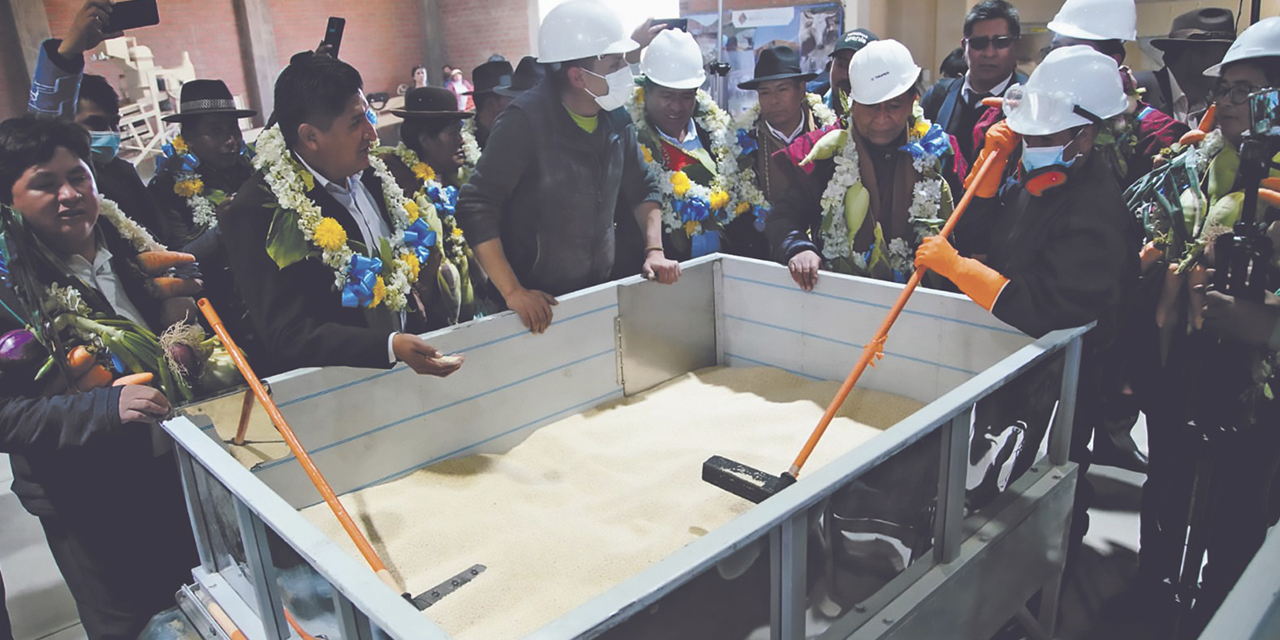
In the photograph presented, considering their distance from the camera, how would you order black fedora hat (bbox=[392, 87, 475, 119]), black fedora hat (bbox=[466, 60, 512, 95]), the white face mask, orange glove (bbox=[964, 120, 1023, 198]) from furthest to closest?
black fedora hat (bbox=[466, 60, 512, 95]) → black fedora hat (bbox=[392, 87, 475, 119]) → the white face mask → orange glove (bbox=[964, 120, 1023, 198])

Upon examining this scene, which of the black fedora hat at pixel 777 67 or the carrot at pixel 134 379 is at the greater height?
the black fedora hat at pixel 777 67

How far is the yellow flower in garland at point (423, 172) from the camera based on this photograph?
3.52 metres

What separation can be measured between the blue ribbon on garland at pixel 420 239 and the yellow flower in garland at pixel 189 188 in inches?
59.5

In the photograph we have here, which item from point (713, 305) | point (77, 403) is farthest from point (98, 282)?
point (713, 305)

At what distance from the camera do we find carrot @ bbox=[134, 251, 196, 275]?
8.00 ft

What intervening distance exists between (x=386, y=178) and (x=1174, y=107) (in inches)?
161

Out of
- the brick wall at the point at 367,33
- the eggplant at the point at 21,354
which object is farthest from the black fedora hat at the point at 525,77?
the brick wall at the point at 367,33

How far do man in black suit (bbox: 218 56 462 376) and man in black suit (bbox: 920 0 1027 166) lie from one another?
2625 mm

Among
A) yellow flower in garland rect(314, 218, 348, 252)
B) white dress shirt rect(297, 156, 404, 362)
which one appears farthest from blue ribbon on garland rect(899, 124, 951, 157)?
yellow flower in garland rect(314, 218, 348, 252)

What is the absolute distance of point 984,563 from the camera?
6.28ft

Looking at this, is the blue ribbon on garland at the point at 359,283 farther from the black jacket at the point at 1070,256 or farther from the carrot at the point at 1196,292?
the carrot at the point at 1196,292

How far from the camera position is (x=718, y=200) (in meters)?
3.76

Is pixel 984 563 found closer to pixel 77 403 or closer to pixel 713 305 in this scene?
pixel 713 305

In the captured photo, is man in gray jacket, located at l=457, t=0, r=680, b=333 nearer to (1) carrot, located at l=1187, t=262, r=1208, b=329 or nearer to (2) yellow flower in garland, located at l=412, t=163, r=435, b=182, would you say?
(2) yellow flower in garland, located at l=412, t=163, r=435, b=182
